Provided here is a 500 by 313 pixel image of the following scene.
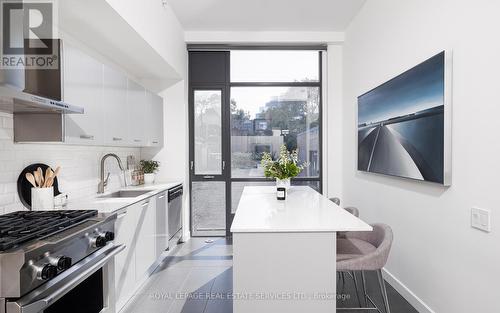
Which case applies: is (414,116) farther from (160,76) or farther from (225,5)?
(160,76)

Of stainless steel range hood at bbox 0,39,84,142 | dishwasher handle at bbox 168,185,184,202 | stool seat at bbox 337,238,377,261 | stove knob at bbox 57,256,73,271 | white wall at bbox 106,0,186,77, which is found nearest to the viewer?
stove knob at bbox 57,256,73,271

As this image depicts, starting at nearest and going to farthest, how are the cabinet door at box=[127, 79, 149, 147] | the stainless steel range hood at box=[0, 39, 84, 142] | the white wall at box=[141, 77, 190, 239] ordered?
the stainless steel range hood at box=[0, 39, 84, 142], the cabinet door at box=[127, 79, 149, 147], the white wall at box=[141, 77, 190, 239]

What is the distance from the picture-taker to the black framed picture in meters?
2.08

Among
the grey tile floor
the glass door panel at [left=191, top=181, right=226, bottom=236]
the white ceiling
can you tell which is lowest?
the grey tile floor

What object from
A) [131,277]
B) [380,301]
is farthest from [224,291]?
[380,301]

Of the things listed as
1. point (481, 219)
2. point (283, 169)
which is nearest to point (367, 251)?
point (481, 219)

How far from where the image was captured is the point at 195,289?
9.69ft

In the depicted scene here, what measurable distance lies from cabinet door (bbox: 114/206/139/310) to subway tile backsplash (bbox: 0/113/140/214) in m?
0.67

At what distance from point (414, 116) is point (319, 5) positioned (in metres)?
2.13

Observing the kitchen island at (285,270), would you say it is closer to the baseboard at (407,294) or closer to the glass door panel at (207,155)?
the baseboard at (407,294)

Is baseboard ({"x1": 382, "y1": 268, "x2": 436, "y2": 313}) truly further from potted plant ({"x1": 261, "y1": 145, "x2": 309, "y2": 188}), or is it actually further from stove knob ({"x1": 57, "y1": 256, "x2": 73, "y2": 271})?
stove knob ({"x1": 57, "y1": 256, "x2": 73, "y2": 271})

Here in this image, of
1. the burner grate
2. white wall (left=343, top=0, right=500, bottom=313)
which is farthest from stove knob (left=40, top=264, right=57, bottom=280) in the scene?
white wall (left=343, top=0, right=500, bottom=313)

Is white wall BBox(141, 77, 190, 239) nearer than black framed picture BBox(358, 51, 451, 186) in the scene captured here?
No

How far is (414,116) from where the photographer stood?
7.97 feet
